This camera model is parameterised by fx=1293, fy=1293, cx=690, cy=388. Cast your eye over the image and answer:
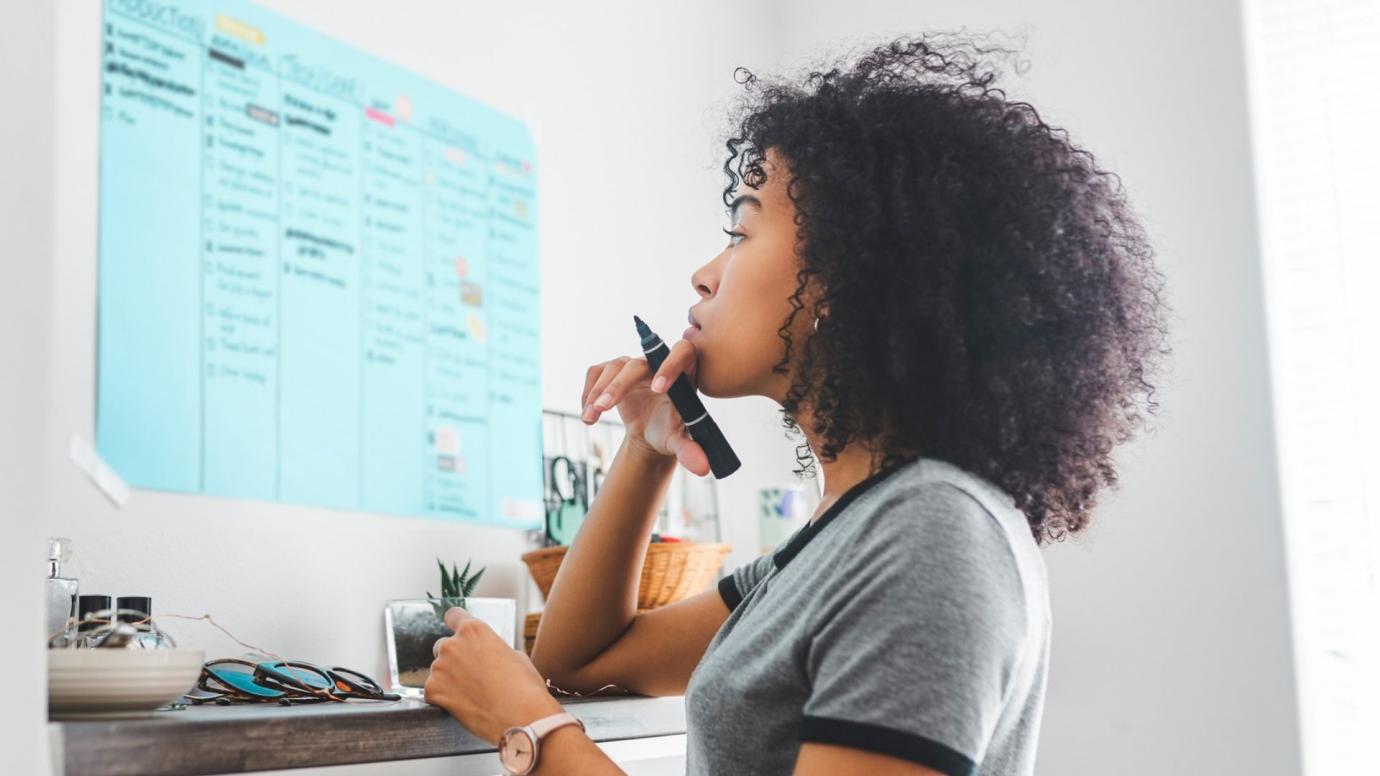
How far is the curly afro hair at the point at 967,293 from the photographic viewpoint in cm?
100

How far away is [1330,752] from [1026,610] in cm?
133

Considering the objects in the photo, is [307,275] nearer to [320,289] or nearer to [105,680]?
[320,289]

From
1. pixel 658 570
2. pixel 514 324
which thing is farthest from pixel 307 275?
pixel 658 570

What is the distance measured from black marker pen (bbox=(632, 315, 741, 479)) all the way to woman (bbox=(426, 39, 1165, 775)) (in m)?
0.04

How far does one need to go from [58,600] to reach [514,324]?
869 mm

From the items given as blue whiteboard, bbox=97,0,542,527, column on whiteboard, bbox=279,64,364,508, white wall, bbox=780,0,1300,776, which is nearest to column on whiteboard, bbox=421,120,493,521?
blue whiteboard, bbox=97,0,542,527

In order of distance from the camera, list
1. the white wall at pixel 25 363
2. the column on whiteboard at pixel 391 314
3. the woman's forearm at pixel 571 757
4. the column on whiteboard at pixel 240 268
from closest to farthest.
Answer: the white wall at pixel 25 363, the woman's forearm at pixel 571 757, the column on whiteboard at pixel 240 268, the column on whiteboard at pixel 391 314

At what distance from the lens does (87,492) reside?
1318 millimetres

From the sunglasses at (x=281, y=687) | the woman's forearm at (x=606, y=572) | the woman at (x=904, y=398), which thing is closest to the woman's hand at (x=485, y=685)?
the woman at (x=904, y=398)

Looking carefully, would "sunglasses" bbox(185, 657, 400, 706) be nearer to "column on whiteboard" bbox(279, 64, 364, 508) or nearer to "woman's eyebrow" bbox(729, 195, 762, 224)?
"column on whiteboard" bbox(279, 64, 364, 508)

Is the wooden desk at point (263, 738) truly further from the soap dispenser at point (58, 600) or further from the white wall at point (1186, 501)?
the white wall at point (1186, 501)

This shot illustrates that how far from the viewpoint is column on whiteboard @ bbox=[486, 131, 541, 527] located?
6.06ft

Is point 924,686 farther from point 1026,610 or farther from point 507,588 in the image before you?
point 507,588

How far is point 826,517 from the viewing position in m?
1.05
